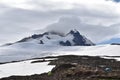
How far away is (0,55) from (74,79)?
15183 cm

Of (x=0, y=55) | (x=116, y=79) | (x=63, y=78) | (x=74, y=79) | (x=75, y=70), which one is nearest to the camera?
(x=116, y=79)

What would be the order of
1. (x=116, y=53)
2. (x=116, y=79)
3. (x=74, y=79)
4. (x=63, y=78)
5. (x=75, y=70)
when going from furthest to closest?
(x=116, y=53) < (x=75, y=70) < (x=63, y=78) < (x=74, y=79) < (x=116, y=79)

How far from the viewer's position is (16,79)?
54.9 metres

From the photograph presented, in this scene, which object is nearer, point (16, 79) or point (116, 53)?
point (16, 79)

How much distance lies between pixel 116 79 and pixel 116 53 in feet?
408

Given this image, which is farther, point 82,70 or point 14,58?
point 14,58

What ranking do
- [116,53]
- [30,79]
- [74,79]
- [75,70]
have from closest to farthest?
[74,79] → [75,70] → [30,79] → [116,53]

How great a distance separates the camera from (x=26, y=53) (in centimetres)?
19850

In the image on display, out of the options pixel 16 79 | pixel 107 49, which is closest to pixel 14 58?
pixel 107 49

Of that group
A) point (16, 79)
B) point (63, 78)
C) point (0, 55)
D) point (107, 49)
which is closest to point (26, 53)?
point (0, 55)

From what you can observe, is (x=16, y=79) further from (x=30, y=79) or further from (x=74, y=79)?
(x=74, y=79)

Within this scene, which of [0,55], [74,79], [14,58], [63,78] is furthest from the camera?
[0,55]

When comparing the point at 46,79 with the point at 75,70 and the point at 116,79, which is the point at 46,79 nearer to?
the point at 75,70

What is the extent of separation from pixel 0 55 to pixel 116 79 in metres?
159
